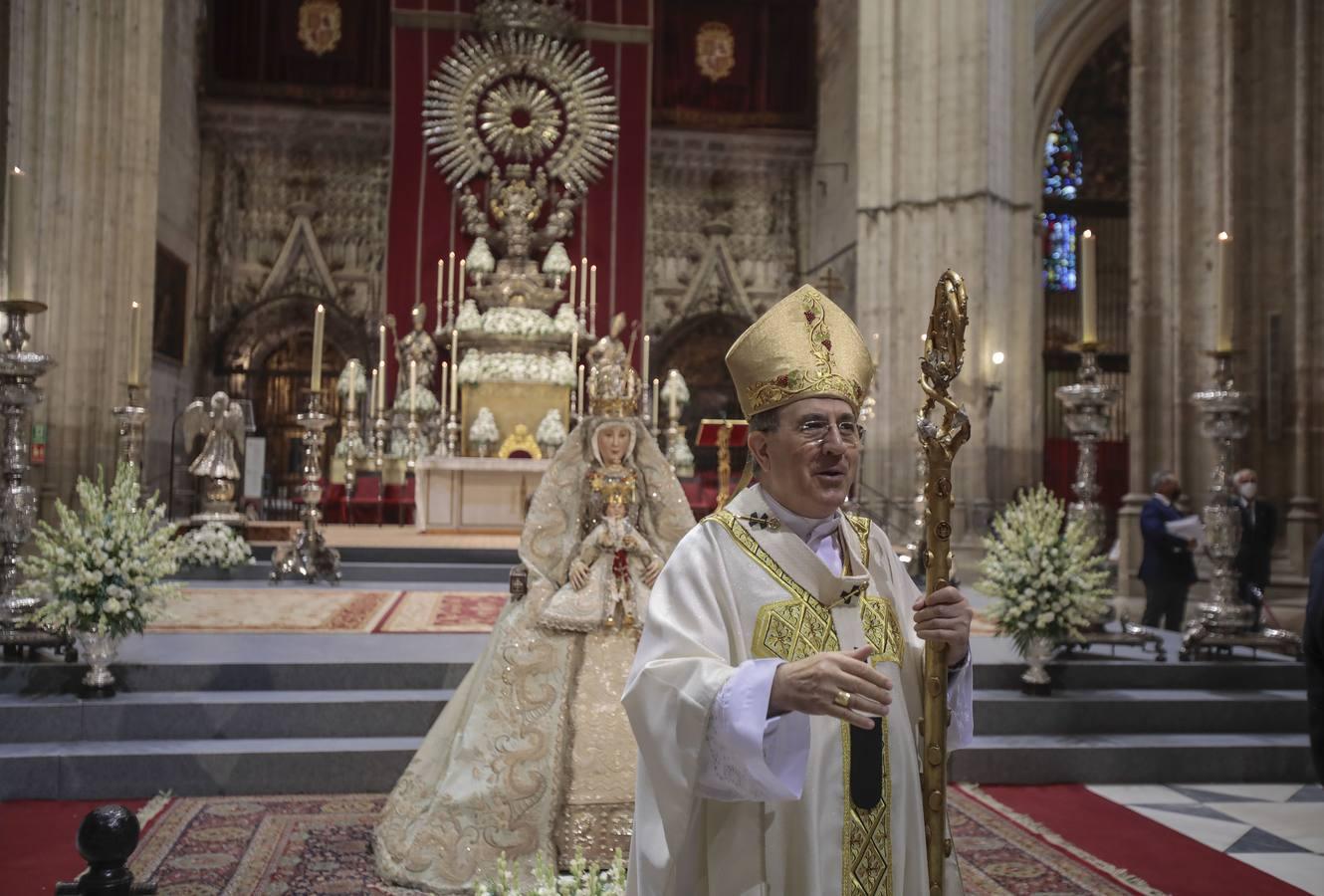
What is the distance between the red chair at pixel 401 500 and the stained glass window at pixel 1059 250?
11.6 meters

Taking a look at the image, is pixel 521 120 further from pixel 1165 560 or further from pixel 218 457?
pixel 1165 560

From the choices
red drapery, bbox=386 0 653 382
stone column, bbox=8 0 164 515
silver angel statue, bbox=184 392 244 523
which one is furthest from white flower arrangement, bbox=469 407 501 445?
red drapery, bbox=386 0 653 382

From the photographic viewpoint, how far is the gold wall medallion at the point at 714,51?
61.7 ft

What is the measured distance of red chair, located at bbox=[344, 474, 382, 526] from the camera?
13.4 metres

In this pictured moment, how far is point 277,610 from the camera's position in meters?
7.12

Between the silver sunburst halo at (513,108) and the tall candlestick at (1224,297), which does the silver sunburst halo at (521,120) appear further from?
the tall candlestick at (1224,297)

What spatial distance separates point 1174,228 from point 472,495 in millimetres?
6770

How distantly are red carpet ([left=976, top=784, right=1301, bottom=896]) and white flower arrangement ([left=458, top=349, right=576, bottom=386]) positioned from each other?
8.07 meters

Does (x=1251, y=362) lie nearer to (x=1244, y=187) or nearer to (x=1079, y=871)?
(x=1244, y=187)

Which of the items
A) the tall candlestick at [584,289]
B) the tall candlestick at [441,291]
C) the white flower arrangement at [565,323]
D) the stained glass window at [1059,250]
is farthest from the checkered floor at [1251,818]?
the stained glass window at [1059,250]

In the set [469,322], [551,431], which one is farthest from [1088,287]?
[469,322]

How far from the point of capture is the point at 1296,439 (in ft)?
27.2

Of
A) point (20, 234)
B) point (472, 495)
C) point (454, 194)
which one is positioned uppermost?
point (454, 194)

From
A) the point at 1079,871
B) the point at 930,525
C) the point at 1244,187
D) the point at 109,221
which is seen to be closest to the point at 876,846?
the point at 930,525
